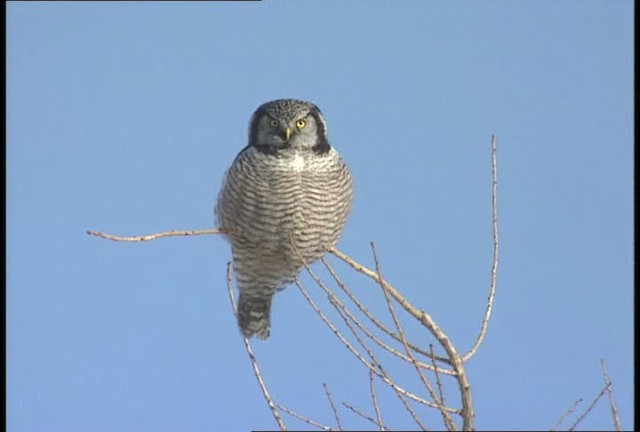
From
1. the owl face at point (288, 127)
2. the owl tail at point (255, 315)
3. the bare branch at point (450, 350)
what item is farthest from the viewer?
the owl tail at point (255, 315)

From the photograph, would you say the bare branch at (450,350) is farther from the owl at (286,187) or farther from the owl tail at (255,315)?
the owl tail at (255,315)

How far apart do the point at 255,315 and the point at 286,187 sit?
1115 millimetres

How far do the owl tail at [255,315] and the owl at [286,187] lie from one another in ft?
1.68

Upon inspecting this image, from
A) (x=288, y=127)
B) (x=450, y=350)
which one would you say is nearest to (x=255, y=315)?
(x=288, y=127)

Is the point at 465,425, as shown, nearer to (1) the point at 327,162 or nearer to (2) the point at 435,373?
(2) the point at 435,373

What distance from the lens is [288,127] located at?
4836 millimetres

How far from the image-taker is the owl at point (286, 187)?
489 centimetres

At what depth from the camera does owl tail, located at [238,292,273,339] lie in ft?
18.7

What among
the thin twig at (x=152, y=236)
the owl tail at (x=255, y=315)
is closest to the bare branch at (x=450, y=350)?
the thin twig at (x=152, y=236)

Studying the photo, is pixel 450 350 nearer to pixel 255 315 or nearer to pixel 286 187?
pixel 286 187

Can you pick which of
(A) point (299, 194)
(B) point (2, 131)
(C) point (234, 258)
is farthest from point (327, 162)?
(B) point (2, 131)

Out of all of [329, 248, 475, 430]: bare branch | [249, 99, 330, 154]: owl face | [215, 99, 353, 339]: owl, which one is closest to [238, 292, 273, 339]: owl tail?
[215, 99, 353, 339]: owl

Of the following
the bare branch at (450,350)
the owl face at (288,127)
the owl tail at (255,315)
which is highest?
the owl face at (288,127)

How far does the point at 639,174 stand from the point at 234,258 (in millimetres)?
2346
